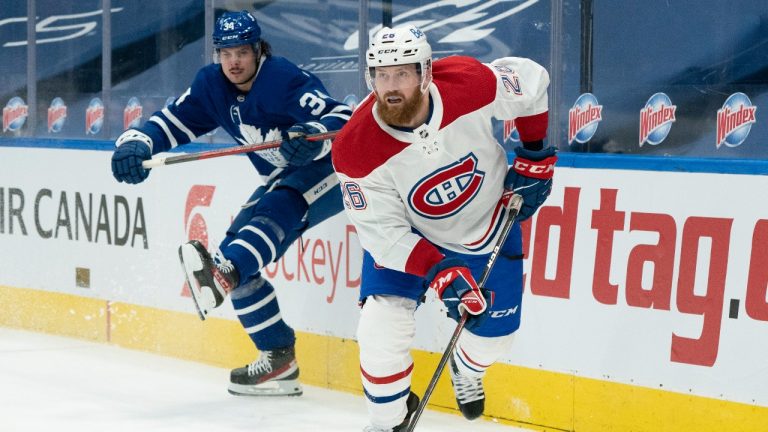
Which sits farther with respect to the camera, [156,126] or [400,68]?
[156,126]

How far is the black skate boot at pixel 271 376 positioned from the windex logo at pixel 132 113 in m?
1.65

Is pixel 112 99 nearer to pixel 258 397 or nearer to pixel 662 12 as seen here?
pixel 258 397

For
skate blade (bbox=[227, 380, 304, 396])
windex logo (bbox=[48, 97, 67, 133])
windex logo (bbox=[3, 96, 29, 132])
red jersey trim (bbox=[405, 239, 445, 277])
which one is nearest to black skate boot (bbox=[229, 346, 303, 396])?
skate blade (bbox=[227, 380, 304, 396])

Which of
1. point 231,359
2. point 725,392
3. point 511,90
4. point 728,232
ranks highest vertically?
point 511,90

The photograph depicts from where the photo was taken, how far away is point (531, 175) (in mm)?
3639

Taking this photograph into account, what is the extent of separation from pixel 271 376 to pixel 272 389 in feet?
0.17

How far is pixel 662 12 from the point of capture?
3973 mm

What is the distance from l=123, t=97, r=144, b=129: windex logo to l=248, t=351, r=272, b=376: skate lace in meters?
1.65

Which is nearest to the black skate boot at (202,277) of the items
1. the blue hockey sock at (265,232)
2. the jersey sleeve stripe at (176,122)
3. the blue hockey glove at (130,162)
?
the blue hockey sock at (265,232)

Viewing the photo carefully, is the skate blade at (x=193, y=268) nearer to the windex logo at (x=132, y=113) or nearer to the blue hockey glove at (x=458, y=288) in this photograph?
the blue hockey glove at (x=458, y=288)

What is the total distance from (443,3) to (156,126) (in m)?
1.07

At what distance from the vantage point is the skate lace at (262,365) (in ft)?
15.4

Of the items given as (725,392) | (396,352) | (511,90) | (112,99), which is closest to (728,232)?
(725,392)

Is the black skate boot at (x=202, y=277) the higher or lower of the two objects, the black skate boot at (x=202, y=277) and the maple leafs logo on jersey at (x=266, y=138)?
the lower
